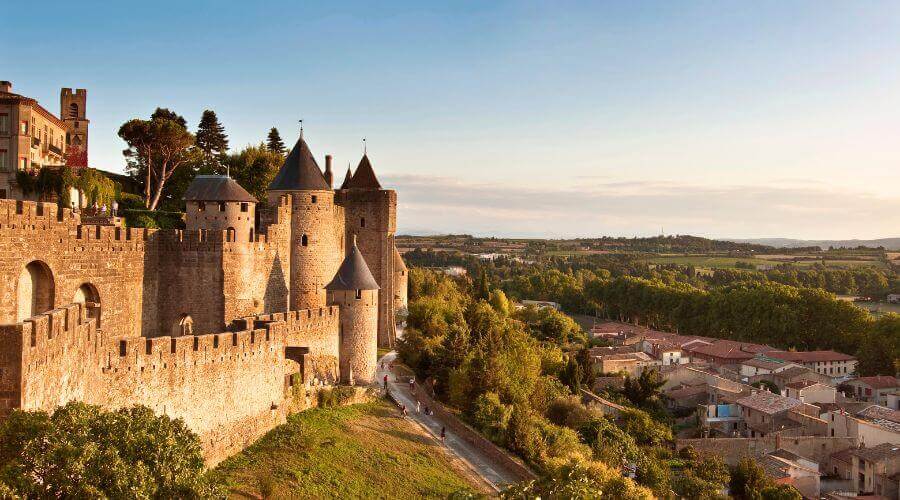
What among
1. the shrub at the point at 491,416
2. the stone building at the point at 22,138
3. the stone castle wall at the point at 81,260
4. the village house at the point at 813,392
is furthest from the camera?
the village house at the point at 813,392

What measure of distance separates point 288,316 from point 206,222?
233 inches

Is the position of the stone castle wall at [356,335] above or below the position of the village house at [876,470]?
above

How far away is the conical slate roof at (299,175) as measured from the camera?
29.8m

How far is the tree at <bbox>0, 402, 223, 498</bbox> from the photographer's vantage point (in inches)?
396

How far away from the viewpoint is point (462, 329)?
3553 cm

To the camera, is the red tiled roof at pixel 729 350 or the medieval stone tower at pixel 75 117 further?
the red tiled roof at pixel 729 350

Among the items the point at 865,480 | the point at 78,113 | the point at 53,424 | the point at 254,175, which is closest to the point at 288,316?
the point at 53,424

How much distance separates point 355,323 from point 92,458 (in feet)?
55.0

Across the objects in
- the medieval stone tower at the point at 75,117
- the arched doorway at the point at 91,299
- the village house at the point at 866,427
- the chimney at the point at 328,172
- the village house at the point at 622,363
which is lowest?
the village house at the point at 866,427

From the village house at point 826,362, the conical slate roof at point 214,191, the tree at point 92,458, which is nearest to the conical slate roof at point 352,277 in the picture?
the conical slate roof at point 214,191

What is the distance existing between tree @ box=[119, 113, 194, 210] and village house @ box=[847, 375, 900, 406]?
55590mm

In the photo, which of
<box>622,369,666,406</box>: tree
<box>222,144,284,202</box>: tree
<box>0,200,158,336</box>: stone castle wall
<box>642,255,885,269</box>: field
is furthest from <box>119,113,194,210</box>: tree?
<box>642,255,885,269</box>: field

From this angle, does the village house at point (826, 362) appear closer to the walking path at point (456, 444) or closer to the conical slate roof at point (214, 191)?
the walking path at point (456, 444)

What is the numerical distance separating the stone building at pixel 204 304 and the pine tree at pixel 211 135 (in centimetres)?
1504
